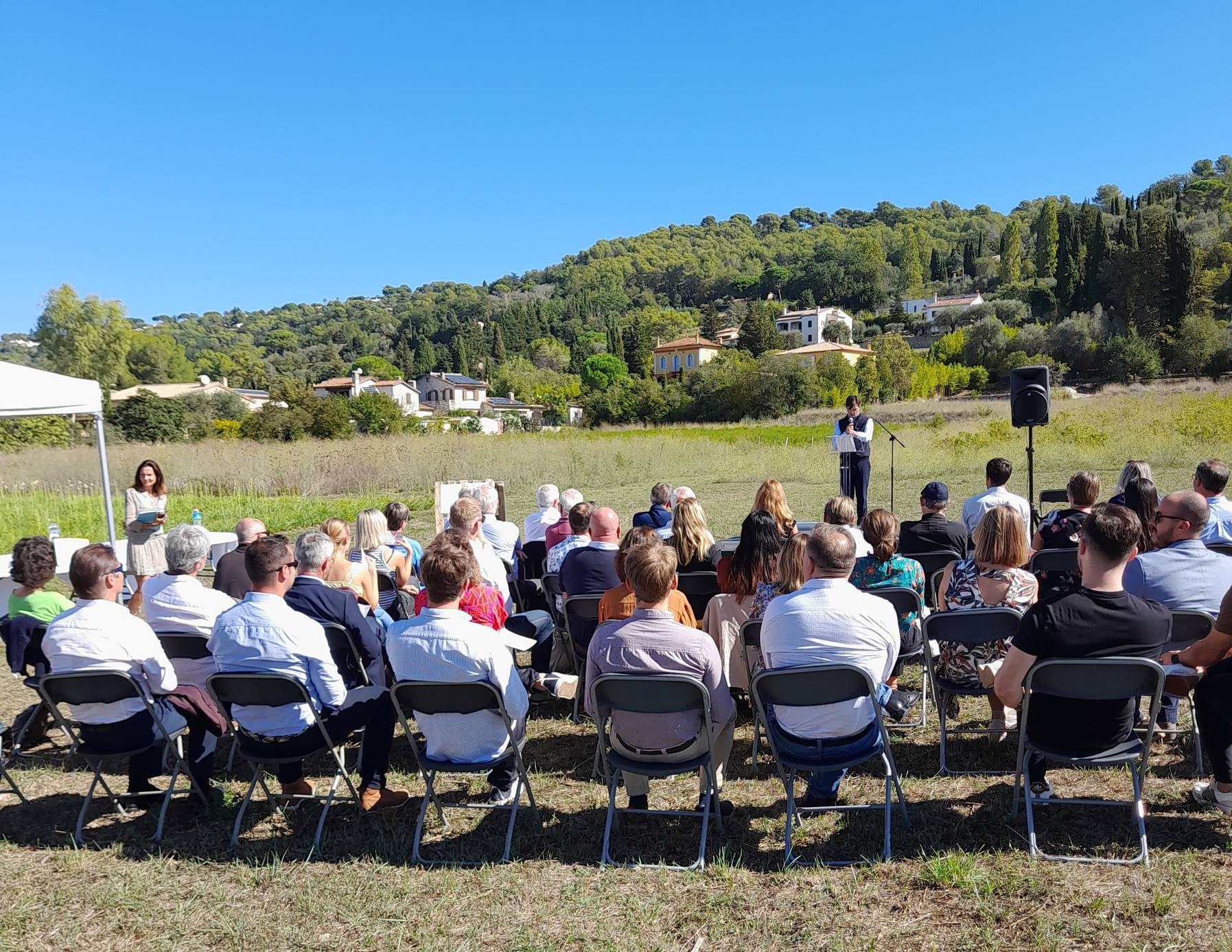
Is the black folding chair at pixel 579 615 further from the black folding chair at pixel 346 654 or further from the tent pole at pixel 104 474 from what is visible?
the tent pole at pixel 104 474

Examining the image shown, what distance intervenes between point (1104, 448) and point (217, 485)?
21.5 meters

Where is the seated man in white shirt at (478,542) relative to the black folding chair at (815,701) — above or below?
above

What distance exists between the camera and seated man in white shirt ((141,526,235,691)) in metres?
4.17

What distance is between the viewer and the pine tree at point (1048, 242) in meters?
98.2

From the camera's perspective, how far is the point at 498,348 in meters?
120

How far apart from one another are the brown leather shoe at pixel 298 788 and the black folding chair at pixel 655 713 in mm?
1528

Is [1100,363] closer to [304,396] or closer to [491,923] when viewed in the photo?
[304,396]

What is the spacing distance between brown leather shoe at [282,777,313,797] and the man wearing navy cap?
14.5 feet

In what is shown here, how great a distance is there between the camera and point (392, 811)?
3.81 meters

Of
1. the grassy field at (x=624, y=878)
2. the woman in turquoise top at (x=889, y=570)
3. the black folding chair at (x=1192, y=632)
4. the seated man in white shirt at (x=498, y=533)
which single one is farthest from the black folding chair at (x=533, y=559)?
the black folding chair at (x=1192, y=632)

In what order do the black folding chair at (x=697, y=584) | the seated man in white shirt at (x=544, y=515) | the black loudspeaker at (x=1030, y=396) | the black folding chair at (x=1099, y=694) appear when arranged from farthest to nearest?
the black loudspeaker at (x=1030, y=396) < the seated man in white shirt at (x=544, y=515) < the black folding chair at (x=697, y=584) < the black folding chair at (x=1099, y=694)

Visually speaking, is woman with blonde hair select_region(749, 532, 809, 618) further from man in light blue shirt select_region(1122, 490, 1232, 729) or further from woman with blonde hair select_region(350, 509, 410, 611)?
woman with blonde hair select_region(350, 509, 410, 611)

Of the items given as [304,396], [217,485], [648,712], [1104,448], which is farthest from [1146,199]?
[648,712]

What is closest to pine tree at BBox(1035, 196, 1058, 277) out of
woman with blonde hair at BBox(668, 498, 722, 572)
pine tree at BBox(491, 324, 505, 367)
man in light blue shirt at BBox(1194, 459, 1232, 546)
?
pine tree at BBox(491, 324, 505, 367)
